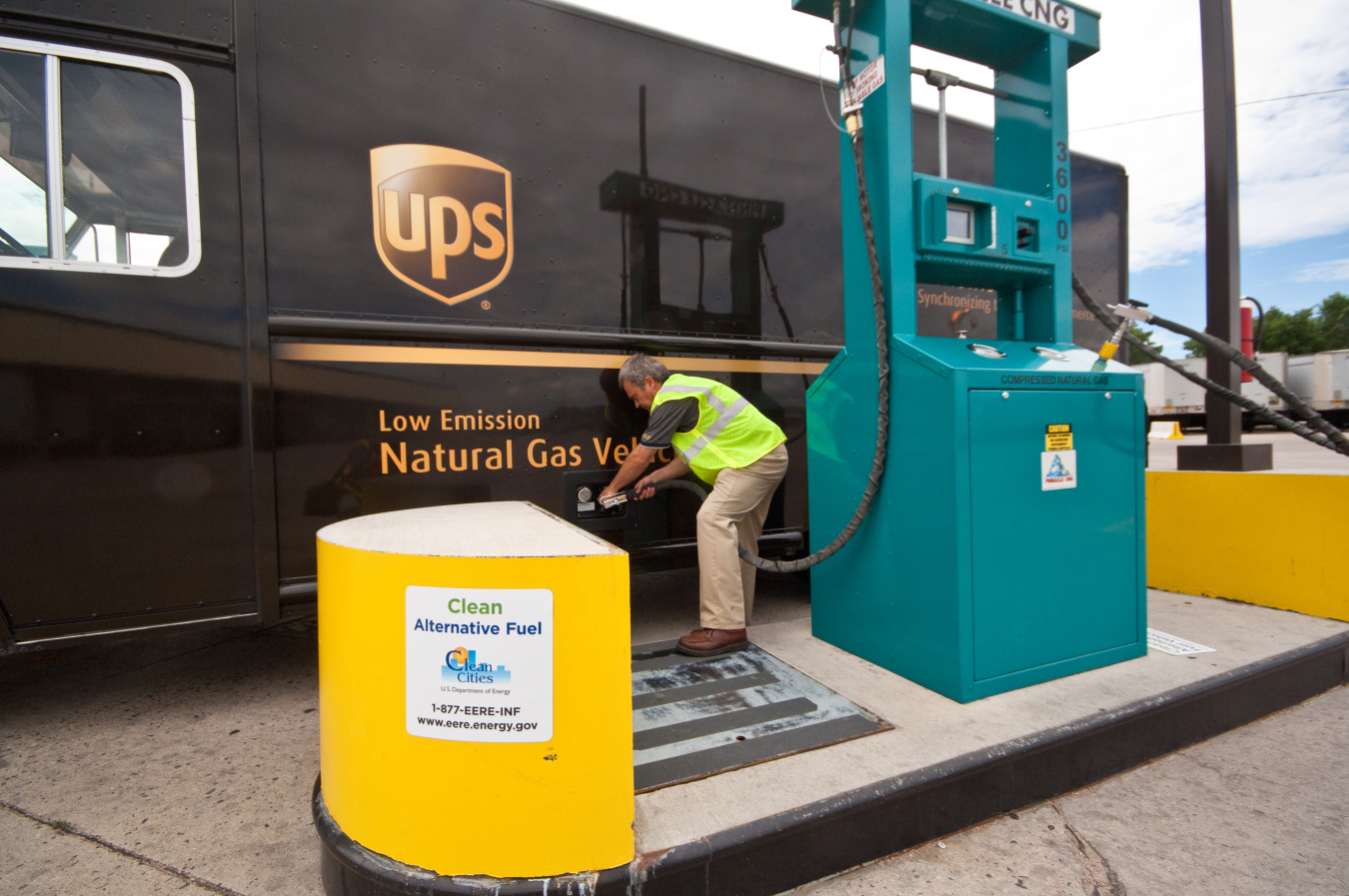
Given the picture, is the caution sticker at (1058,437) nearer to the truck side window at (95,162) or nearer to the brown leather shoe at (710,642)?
the brown leather shoe at (710,642)

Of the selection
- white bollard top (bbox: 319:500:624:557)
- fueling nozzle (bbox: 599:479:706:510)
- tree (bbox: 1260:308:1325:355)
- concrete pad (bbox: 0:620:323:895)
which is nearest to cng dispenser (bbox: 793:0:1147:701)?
fueling nozzle (bbox: 599:479:706:510)

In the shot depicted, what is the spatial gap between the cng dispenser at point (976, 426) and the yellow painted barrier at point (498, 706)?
1.44 meters

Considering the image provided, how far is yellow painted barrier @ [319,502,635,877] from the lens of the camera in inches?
56.6

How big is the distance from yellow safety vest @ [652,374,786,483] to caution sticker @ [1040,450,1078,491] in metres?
1.06

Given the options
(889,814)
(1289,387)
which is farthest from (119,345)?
(1289,387)

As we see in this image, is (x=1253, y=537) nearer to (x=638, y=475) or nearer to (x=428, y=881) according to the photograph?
(x=638, y=475)

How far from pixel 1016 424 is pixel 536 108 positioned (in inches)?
91.3

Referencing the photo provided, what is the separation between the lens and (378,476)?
263 centimetres

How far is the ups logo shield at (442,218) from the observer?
2.63 metres

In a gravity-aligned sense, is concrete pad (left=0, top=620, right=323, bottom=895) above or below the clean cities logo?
below

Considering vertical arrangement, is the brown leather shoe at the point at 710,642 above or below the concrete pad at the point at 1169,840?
above

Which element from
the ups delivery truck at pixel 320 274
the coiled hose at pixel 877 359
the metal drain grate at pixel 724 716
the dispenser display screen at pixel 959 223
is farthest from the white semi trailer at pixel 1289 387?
the metal drain grate at pixel 724 716

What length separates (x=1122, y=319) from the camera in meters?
2.97

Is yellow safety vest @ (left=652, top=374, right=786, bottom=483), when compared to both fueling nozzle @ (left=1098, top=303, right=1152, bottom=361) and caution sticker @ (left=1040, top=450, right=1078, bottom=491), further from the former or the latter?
fueling nozzle @ (left=1098, top=303, right=1152, bottom=361)
